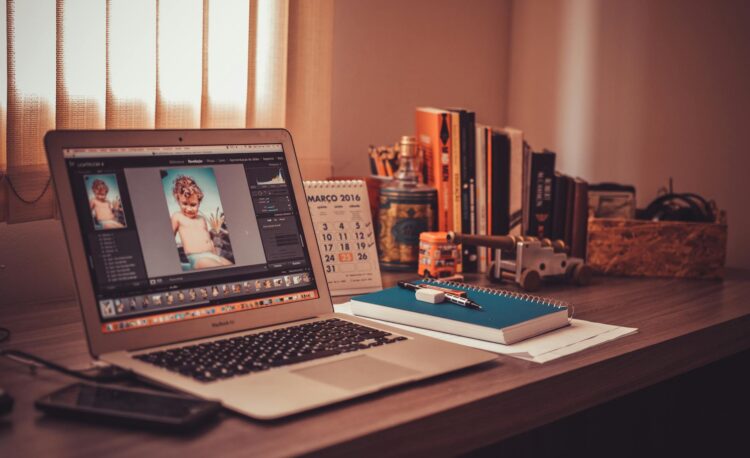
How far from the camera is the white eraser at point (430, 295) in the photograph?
3.89 ft

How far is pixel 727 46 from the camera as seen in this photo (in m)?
1.85

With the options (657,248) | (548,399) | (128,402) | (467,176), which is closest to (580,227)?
(657,248)

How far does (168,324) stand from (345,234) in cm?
54

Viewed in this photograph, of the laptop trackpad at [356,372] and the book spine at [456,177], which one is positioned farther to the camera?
the book spine at [456,177]

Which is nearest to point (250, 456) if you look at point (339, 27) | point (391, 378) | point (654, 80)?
point (391, 378)

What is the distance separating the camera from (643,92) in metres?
1.97

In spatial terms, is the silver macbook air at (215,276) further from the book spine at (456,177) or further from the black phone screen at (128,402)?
the book spine at (456,177)

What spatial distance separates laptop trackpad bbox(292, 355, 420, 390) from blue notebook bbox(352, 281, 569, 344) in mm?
201

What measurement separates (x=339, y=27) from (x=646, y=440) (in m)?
1.12

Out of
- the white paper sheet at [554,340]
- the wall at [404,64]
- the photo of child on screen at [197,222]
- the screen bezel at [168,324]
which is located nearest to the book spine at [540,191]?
the wall at [404,64]

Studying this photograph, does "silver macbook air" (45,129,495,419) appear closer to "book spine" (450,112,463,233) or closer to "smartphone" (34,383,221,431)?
"smartphone" (34,383,221,431)

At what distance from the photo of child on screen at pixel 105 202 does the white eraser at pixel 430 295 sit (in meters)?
0.45

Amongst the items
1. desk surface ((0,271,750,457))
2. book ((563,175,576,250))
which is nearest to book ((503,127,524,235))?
book ((563,175,576,250))

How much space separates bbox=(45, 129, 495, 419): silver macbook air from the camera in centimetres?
87
